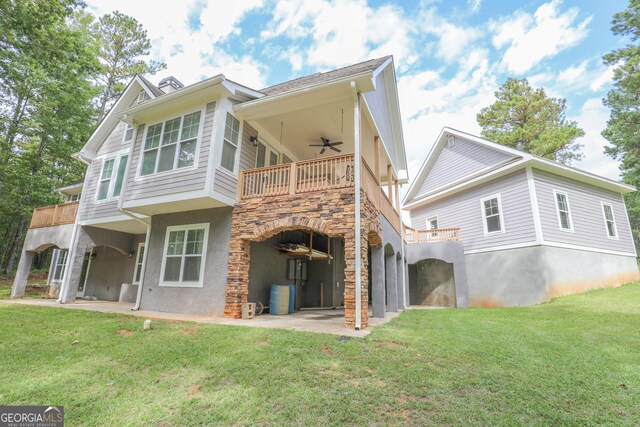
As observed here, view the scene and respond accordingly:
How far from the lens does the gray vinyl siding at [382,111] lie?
9.80 metres

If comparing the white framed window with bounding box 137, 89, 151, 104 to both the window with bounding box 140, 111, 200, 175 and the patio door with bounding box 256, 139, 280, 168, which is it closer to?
the window with bounding box 140, 111, 200, 175

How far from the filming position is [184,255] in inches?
344

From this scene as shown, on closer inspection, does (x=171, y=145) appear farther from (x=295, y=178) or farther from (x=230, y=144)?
(x=295, y=178)

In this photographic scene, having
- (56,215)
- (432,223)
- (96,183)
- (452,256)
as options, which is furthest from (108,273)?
(432,223)

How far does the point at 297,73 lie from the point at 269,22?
8.79ft

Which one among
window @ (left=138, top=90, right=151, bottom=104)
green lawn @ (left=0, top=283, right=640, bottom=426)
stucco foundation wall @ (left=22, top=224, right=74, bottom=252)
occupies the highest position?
window @ (left=138, top=90, right=151, bottom=104)

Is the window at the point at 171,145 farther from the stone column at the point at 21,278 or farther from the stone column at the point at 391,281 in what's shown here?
the stone column at the point at 21,278

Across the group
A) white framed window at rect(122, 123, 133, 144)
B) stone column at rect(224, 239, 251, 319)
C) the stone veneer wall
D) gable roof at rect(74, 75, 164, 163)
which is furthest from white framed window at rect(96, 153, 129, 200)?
stone column at rect(224, 239, 251, 319)

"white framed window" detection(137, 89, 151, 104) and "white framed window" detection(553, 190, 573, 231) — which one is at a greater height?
"white framed window" detection(137, 89, 151, 104)

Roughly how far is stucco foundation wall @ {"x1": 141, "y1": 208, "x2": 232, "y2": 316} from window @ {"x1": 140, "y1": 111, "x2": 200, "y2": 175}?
5.00 ft

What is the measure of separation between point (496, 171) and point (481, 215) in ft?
7.15

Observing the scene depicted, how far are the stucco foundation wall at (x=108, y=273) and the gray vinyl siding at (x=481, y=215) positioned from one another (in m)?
15.1

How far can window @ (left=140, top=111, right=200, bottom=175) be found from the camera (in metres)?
8.41

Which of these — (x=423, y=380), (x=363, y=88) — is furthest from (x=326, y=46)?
(x=423, y=380)
